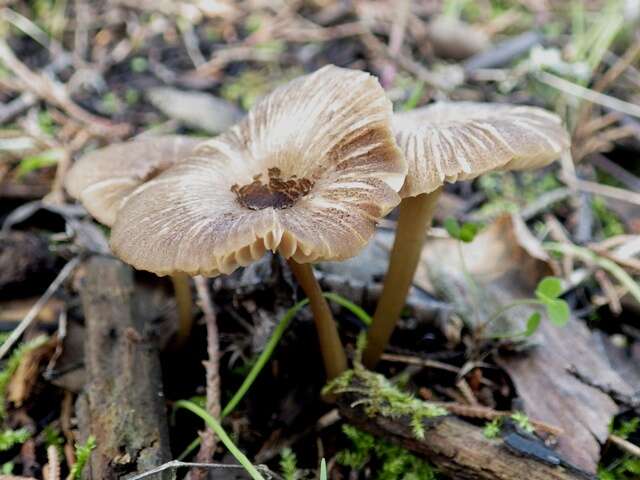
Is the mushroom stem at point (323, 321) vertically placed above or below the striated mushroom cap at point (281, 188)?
below

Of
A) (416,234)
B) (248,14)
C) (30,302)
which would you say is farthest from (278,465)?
(248,14)

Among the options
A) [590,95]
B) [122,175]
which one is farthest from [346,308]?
[590,95]

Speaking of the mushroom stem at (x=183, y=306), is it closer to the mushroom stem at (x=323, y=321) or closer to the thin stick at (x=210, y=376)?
the thin stick at (x=210, y=376)

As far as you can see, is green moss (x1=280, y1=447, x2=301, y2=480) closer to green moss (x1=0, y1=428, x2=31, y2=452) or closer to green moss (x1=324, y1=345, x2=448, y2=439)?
green moss (x1=324, y1=345, x2=448, y2=439)

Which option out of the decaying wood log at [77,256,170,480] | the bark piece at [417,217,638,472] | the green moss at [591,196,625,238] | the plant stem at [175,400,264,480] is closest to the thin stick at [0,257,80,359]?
the decaying wood log at [77,256,170,480]

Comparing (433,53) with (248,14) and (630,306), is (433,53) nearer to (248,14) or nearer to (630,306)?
(248,14)

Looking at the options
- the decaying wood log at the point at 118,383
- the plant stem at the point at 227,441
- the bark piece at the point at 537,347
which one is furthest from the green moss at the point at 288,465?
the bark piece at the point at 537,347

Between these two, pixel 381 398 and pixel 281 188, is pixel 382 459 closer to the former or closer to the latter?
pixel 381 398
